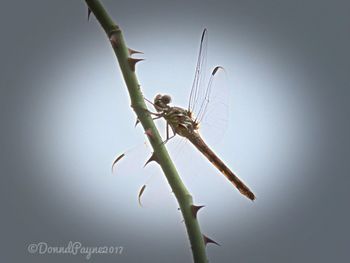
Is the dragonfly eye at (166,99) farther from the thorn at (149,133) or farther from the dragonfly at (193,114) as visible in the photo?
the thorn at (149,133)

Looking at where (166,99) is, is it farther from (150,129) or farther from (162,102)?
(150,129)

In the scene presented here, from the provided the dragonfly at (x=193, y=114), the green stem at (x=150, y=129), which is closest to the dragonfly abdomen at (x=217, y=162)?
the dragonfly at (x=193, y=114)

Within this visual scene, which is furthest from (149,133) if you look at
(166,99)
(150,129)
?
(166,99)

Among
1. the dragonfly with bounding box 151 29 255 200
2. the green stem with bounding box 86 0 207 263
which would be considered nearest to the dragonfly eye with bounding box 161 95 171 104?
the dragonfly with bounding box 151 29 255 200

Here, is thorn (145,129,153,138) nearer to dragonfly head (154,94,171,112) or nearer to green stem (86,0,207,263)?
green stem (86,0,207,263)

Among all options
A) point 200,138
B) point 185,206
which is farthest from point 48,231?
point 185,206

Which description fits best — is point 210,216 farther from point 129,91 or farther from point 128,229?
point 129,91

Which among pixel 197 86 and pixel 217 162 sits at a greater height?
pixel 197 86
